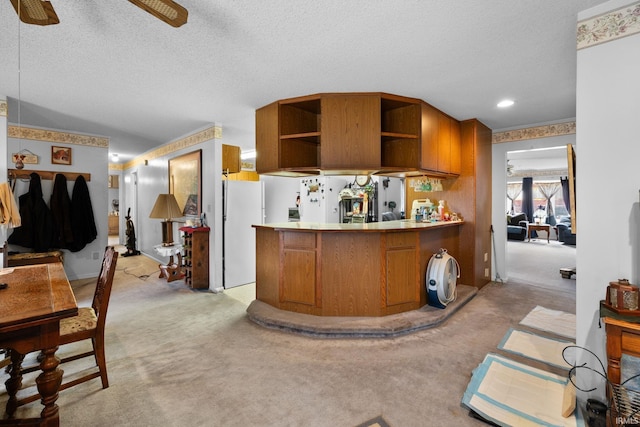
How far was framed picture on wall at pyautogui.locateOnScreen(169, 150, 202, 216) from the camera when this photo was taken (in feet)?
14.9

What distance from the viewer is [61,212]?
14.9 ft

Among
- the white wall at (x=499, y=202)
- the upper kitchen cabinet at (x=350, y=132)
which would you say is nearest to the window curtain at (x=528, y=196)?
the white wall at (x=499, y=202)

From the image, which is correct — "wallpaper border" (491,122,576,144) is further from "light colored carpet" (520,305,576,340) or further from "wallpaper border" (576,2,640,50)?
"wallpaper border" (576,2,640,50)

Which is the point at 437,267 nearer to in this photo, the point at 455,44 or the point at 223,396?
the point at 455,44

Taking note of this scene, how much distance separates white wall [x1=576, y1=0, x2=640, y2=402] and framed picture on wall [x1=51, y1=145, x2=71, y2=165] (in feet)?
20.9

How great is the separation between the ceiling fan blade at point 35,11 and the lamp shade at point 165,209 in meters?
3.43

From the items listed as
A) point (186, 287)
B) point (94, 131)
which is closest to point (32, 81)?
point (94, 131)

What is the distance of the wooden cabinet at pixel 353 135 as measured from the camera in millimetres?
3123

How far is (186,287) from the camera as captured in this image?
4.43 meters

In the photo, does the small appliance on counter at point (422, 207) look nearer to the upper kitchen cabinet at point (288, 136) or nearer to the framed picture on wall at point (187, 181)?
the upper kitchen cabinet at point (288, 136)

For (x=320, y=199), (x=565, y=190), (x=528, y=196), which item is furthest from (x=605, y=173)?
(x=528, y=196)

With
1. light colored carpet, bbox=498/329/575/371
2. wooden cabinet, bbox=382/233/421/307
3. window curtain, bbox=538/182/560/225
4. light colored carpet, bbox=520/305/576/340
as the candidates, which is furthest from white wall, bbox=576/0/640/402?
window curtain, bbox=538/182/560/225

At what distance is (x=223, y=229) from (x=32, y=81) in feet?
8.21

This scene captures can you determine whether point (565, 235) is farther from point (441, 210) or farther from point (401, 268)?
point (401, 268)
